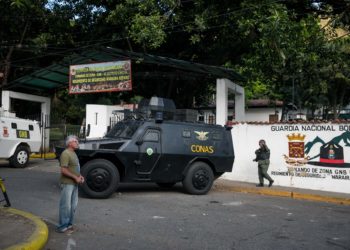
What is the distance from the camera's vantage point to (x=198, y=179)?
42.7 ft

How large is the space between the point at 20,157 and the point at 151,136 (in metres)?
8.11

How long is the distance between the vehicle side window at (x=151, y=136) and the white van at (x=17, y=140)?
7.51m

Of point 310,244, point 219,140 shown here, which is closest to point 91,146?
point 219,140

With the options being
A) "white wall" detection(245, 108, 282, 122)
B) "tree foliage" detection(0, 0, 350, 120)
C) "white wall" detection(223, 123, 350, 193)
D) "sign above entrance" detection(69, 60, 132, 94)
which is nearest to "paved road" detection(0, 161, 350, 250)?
"white wall" detection(223, 123, 350, 193)

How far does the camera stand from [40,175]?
16.4m

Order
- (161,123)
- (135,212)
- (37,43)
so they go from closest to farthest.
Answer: (135,212), (161,123), (37,43)

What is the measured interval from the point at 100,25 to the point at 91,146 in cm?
1219

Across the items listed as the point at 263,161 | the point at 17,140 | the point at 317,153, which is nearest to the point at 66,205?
the point at 263,161

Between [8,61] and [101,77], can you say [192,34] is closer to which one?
[101,77]

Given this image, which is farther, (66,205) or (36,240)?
(66,205)

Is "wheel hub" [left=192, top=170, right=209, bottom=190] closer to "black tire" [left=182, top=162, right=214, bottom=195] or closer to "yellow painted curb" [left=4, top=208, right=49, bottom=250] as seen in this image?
"black tire" [left=182, top=162, right=214, bottom=195]

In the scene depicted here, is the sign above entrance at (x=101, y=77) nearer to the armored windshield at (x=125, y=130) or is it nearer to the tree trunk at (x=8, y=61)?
the tree trunk at (x=8, y=61)

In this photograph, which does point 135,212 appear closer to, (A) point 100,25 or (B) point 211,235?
(B) point 211,235

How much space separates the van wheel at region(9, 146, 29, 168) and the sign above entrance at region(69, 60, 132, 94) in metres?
3.44
